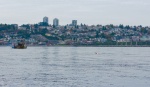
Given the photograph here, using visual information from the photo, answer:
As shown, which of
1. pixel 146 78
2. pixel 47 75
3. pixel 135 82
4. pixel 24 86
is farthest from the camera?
pixel 47 75

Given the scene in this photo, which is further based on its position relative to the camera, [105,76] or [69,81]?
[105,76]

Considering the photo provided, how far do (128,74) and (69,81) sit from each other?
9.46 metres

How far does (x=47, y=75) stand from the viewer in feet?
155

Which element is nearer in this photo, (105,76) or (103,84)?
(103,84)

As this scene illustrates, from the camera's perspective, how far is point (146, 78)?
44188 mm

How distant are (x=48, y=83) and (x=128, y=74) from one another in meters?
11.8

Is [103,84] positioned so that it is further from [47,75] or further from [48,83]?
[47,75]

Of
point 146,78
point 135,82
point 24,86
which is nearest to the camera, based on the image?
point 24,86

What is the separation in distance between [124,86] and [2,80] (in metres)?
11.5

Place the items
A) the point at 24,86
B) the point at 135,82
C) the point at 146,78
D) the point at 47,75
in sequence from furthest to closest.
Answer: the point at 47,75 < the point at 146,78 < the point at 135,82 < the point at 24,86

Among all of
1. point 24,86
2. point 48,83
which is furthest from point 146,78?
point 24,86

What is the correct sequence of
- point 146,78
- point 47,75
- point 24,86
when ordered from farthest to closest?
point 47,75 → point 146,78 → point 24,86

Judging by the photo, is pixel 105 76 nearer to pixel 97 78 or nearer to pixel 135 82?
pixel 97 78

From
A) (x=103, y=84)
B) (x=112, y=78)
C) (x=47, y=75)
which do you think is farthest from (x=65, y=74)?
(x=103, y=84)
